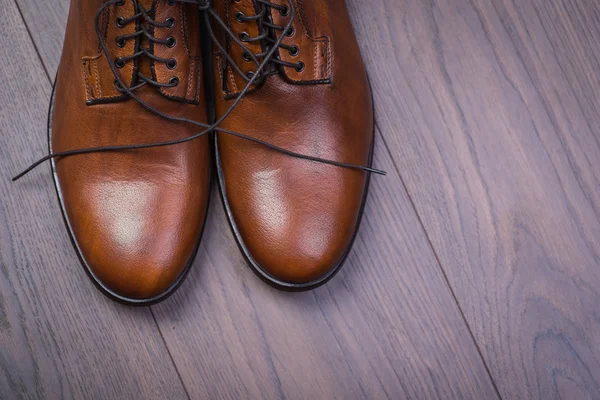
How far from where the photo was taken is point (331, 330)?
70cm

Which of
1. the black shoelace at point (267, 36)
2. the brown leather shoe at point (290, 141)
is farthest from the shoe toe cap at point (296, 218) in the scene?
the black shoelace at point (267, 36)

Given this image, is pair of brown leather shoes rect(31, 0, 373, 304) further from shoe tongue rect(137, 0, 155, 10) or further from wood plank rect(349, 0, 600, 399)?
wood plank rect(349, 0, 600, 399)

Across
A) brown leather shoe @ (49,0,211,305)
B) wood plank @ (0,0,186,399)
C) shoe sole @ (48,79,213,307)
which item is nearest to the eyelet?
brown leather shoe @ (49,0,211,305)

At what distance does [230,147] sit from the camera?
0.64m

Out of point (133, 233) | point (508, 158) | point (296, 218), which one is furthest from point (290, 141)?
point (508, 158)

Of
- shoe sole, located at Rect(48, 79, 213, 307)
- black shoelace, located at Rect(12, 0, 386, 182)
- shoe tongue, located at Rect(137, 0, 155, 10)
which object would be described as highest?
shoe tongue, located at Rect(137, 0, 155, 10)

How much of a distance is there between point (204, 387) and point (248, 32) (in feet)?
1.43

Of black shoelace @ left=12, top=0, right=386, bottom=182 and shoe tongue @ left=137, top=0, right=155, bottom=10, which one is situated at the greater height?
shoe tongue @ left=137, top=0, right=155, bottom=10

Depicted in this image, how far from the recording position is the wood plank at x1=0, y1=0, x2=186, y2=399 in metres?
0.68

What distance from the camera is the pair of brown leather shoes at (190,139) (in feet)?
2.01

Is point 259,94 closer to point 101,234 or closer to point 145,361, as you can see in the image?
point 101,234

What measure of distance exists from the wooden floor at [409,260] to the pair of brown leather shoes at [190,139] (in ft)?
0.24

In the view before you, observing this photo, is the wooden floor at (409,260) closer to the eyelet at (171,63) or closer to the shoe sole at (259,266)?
the shoe sole at (259,266)

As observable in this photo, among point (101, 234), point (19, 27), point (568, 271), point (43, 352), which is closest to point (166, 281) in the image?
point (101, 234)
